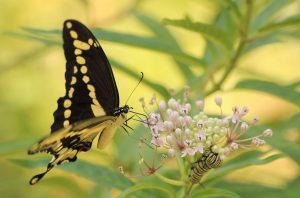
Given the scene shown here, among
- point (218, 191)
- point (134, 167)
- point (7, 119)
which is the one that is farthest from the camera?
point (7, 119)

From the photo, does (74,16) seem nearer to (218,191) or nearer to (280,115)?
(280,115)

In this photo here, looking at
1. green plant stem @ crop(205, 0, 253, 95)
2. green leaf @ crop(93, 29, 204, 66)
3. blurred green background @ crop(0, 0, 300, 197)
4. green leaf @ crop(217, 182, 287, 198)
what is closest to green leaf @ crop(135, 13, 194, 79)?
blurred green background @ crop(0, 0, 300, 197)

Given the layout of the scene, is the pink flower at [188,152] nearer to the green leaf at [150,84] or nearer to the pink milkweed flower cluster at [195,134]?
the pink milkweed flower cluster at [195,134]

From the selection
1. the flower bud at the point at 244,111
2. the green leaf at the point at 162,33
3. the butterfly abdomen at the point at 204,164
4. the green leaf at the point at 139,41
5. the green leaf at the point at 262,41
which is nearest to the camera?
the butterfly abdomen at the point at 204,164

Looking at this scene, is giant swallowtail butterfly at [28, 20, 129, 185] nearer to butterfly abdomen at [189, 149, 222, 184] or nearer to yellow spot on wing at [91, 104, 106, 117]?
yellow spot on wing at [91, 104, 106, 117]

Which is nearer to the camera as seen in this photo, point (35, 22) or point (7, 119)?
point (7, 119)

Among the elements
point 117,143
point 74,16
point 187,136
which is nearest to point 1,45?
point 74,16

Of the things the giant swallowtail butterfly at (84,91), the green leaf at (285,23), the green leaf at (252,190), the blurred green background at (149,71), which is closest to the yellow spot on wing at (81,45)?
the giant swallowtail butterfly at (84,91)
